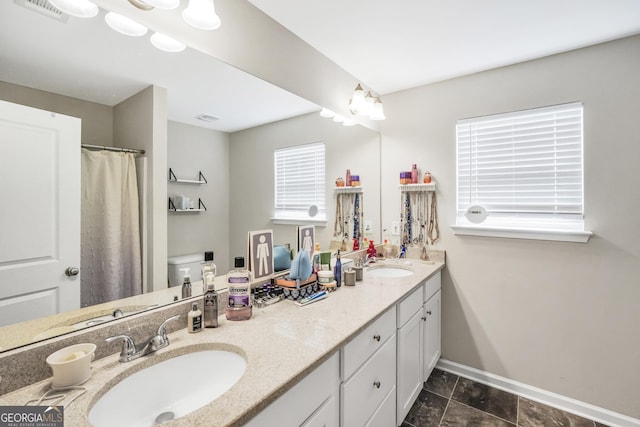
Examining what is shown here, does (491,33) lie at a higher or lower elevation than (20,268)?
higher

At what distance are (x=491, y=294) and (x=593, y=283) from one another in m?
0.58

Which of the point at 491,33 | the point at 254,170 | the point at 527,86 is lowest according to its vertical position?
the point at 254,170

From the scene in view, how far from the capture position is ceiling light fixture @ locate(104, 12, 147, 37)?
95 cm

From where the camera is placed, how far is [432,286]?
2.11m

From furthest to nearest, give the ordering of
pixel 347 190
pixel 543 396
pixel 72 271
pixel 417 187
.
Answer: pixel 417 187
pixel 347 190
pixel 543 396
pixel 72 271

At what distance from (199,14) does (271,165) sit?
763 mm

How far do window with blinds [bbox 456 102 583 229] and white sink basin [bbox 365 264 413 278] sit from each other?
62 cm

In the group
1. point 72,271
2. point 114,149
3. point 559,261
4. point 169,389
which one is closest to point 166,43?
point 114,149

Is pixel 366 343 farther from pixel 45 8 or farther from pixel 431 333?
pixel 45 8

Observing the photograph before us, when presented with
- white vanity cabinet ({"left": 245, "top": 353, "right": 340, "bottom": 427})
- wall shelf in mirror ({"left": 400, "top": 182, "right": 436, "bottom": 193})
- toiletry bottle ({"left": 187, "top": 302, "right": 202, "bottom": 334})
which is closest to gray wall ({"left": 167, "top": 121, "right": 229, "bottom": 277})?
toiletry bottle ({"left": 187, "top": 302, "right": 202, "bottom": 334})

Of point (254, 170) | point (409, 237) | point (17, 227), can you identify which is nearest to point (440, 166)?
point (409, 237)

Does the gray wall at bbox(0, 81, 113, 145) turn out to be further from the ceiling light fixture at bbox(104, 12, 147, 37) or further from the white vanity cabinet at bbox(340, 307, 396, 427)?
the white vanity cabinet at bbox(340, 307, 396, 427)

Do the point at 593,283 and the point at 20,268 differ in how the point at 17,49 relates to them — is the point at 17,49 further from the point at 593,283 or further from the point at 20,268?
the point at 593,283

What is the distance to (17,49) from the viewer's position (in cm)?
74
